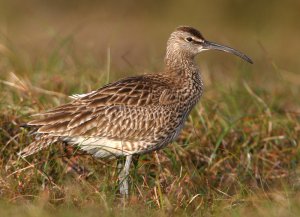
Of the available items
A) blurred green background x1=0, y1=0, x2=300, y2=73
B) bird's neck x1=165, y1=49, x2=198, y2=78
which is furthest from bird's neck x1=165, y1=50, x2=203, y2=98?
blurred green background x1=0, y1=0, x2=300, y2=73

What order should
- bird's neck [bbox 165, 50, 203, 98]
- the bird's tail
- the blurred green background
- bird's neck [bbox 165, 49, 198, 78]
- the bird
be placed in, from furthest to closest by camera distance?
the blurred green background, bird's neck [bbox 165, 49, 198, 78], bird's neck [bbox 165, 50, 203, 98], the bird, the bird's tail

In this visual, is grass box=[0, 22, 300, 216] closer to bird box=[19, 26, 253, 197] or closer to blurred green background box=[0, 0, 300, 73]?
bird box=[19, 26, 253, 197]

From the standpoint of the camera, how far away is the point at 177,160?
30.3 ft

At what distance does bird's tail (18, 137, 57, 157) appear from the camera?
843 centimetres

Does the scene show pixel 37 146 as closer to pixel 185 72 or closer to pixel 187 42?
pixel 185 72

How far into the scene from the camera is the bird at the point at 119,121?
336 inches

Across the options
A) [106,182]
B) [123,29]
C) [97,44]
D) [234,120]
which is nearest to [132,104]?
[106,182]

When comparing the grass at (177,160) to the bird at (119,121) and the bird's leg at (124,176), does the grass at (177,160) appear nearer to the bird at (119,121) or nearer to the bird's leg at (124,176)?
the bird's leg at (124,176)

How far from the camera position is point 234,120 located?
10008 mm

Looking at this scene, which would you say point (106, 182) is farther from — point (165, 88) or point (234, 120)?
point (234, 120)

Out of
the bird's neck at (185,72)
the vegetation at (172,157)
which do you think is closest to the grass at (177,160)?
the vegetation at (172,157)

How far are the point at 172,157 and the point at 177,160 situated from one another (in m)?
0.09

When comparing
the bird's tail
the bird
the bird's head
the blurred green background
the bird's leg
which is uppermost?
the bird's head

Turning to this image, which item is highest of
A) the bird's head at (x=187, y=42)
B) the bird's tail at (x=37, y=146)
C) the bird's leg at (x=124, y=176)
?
the bird's head at (x=187, y=42)
